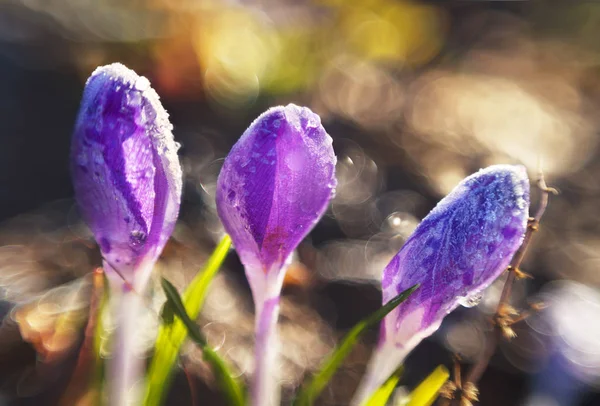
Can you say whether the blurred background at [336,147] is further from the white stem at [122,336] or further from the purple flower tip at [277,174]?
the purple flower tip at [277,174]

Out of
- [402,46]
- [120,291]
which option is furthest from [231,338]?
[402,46]

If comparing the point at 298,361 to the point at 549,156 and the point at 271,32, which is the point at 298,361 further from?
the point at 271,32

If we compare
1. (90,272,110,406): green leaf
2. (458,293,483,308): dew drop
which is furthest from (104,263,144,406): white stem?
(458,293,483,308): dew drop

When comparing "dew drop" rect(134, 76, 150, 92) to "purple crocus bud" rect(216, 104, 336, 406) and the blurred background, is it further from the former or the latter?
the blurred background

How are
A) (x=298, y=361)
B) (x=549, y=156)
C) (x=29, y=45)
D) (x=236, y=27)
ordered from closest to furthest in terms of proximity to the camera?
(x=298, y=361) → (x=549, y=156) → (x=29, y=45) → (x=236, y=27)

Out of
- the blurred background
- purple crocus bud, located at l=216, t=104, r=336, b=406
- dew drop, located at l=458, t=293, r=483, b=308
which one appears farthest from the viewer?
the blurred background
